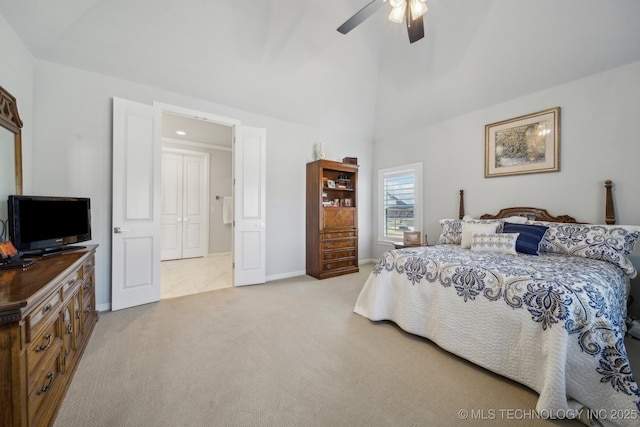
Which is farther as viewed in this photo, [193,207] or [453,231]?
[193,207]

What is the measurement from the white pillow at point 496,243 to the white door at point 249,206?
9.59ft

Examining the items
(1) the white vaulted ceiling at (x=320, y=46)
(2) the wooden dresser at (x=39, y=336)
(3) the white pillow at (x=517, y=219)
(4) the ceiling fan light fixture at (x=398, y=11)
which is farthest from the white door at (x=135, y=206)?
(3) the white pillow at (x=517, y=219)

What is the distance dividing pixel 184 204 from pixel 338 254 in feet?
13.0

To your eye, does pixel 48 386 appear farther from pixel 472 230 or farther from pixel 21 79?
pixel 472 230

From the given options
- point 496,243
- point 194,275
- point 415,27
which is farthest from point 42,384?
point 496,243

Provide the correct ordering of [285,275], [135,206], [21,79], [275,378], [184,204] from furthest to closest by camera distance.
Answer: [184,204] → [285,275] → [135,206] → [21,79] → [275,378]

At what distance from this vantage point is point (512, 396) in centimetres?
161

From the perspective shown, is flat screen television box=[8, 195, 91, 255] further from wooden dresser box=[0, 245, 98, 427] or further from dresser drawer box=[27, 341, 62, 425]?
dresser drawer box=[27, 341, 62, 425]

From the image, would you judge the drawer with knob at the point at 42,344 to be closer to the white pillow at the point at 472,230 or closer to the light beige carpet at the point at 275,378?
the light beige carpet at the point at 275,378

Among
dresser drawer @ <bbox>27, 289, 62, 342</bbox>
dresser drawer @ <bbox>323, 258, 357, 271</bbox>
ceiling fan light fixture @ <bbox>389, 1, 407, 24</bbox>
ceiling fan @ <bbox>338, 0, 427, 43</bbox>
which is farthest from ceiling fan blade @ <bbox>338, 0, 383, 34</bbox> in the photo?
dresser drawer @ <bbox>323, 258, 357, 271</bbox>

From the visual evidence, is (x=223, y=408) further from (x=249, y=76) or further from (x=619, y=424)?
(x=249, y=76)

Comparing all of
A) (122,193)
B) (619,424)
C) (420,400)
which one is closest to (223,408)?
(420,400)

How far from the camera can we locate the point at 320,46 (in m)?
3.40

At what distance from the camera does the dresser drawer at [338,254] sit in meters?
4.32
